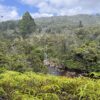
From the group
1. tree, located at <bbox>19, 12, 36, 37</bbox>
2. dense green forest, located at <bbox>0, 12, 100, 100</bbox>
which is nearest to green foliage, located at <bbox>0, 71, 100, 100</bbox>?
dense green forest, located at <bbox>0, 12, 100, 100</bbox>

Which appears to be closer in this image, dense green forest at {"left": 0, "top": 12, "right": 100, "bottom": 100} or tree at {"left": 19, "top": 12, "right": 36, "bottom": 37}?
dense green forest at {"left": 0, "top": 12, "right": 100, "bottom": 100}

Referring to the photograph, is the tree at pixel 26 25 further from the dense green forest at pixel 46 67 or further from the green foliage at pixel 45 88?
the green foliage at pixel 45 88

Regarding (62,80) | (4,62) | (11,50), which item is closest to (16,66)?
(4,62)

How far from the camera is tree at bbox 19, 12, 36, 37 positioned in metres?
61.9

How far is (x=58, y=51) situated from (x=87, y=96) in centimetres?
3715

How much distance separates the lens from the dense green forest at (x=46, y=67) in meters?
3.78

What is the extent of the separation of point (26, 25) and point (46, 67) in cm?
3803

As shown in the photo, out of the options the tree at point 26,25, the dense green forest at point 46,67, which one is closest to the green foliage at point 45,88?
the dense green forest at point 46,67

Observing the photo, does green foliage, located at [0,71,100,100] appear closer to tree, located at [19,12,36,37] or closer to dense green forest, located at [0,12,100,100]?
dense green forest, located at [0,12,100,100]

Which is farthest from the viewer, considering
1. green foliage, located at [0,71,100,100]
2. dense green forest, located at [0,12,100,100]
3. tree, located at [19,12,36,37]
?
tree, located at [19,12,36,37]

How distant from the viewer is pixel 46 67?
1022 inches

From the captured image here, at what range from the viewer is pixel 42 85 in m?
3.93

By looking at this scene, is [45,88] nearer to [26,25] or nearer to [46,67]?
[46,67]

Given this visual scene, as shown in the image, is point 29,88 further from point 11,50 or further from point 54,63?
point 54,63
